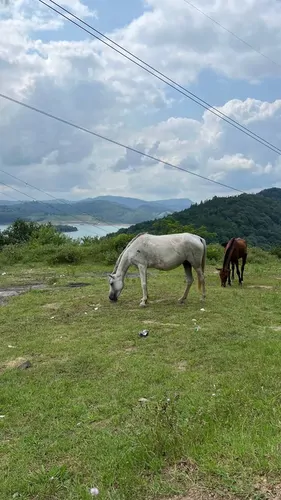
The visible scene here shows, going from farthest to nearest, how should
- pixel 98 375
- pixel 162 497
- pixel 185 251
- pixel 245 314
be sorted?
pixel 185 251, pixel 245 314, pixel 98 375, pixel 162 497

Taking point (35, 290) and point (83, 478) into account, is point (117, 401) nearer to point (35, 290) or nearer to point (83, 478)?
point (83, 478)

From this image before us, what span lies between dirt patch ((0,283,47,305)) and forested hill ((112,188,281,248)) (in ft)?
87.4

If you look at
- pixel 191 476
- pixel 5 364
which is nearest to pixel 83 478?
pixel 191 476

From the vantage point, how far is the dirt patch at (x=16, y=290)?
1503 cm

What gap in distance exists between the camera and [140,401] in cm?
582

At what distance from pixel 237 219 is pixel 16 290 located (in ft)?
132

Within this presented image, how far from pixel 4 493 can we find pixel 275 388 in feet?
11.4

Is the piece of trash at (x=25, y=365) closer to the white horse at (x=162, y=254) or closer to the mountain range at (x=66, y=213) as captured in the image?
the white horse at (x=162, y=254)

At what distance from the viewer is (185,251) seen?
40.9ft

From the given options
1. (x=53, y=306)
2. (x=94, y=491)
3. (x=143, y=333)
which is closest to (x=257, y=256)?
(x=53, y=306)

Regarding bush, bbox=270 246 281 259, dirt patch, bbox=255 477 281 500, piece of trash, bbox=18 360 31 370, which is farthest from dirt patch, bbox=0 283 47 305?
bush, bbox=270 246 281 259

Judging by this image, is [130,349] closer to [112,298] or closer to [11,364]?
[11,364]

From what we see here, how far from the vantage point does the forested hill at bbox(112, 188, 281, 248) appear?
47938 mm

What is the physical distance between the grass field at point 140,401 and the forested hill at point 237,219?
109 ft
